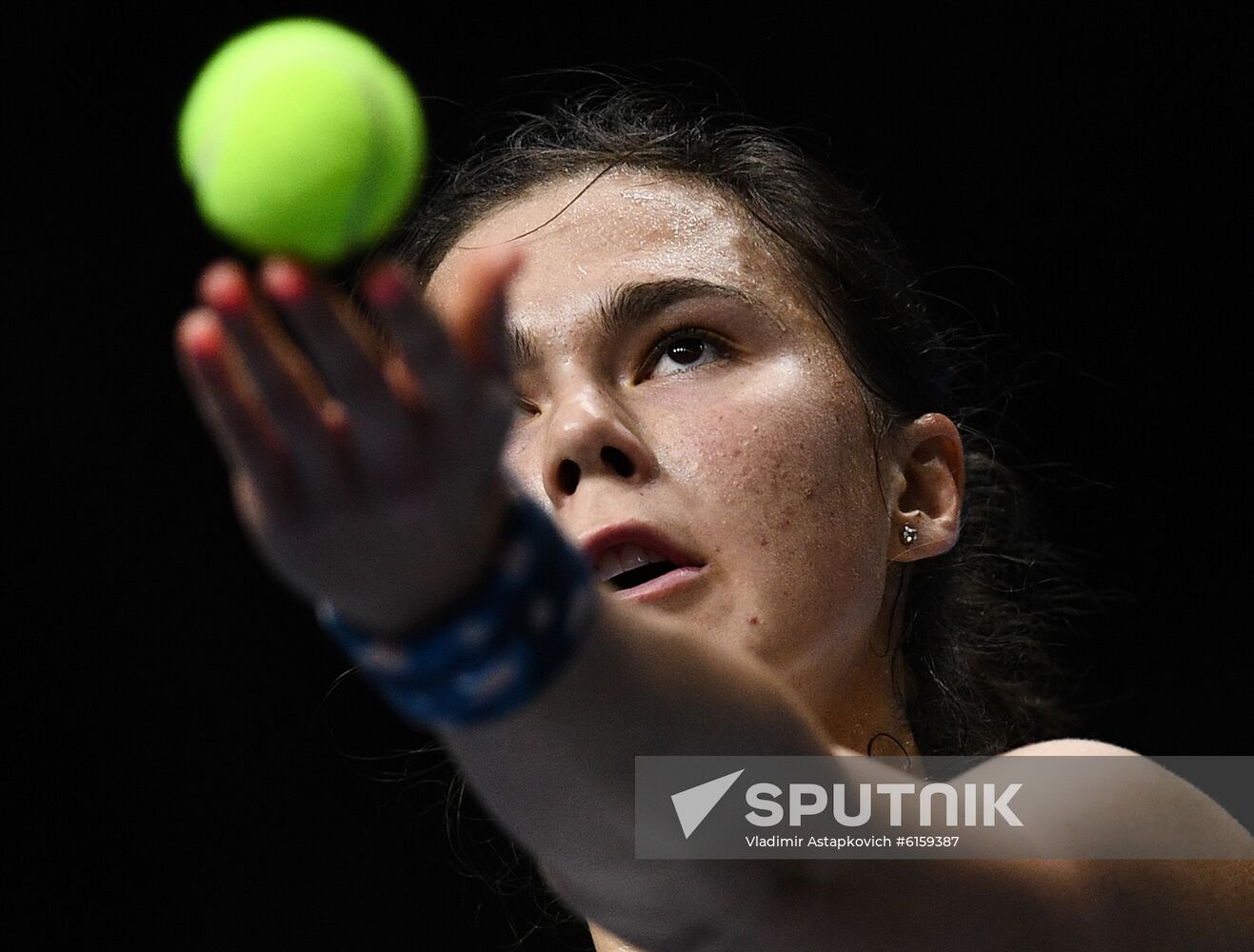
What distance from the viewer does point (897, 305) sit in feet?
5.51

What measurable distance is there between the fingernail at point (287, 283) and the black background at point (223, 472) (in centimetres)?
151

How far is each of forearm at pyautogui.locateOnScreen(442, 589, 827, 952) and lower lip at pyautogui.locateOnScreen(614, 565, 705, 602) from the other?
421 millimetres

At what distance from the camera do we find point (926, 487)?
154cm

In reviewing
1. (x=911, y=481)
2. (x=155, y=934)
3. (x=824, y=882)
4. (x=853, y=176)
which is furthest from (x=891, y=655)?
(x=155, y=934)

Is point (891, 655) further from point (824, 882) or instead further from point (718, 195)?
point (824, 882)

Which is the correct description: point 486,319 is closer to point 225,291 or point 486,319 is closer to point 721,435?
point 225,291

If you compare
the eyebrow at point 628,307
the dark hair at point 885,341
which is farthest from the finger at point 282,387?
the dark hair at point 885,341

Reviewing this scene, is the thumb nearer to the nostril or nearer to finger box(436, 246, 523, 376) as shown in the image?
finger box(436, 246, 523, 376)

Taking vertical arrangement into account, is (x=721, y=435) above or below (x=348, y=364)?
below

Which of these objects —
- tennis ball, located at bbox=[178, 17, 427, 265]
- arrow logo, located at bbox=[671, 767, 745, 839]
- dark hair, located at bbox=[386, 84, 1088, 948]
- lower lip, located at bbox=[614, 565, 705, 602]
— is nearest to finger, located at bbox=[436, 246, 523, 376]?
tennis ball, located at bbox=[178, 17, 427, 265]

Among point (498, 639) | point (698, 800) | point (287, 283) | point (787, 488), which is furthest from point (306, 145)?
point (787, 488)

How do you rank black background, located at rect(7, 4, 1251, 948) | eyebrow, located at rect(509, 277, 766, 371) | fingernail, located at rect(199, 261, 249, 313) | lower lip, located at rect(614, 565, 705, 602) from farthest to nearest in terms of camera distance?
black background, located at rect(7, 4, 1251, 948)
eyebrow, located at rect(509, 277, 766, 371)
lower lip, located at rect(614, 565, 705, 602)
fingernail, located at rect(199, 261, 249, 313)

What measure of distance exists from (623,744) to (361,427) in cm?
21

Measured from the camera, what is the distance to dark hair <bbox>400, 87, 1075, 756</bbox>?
5.13 feet
